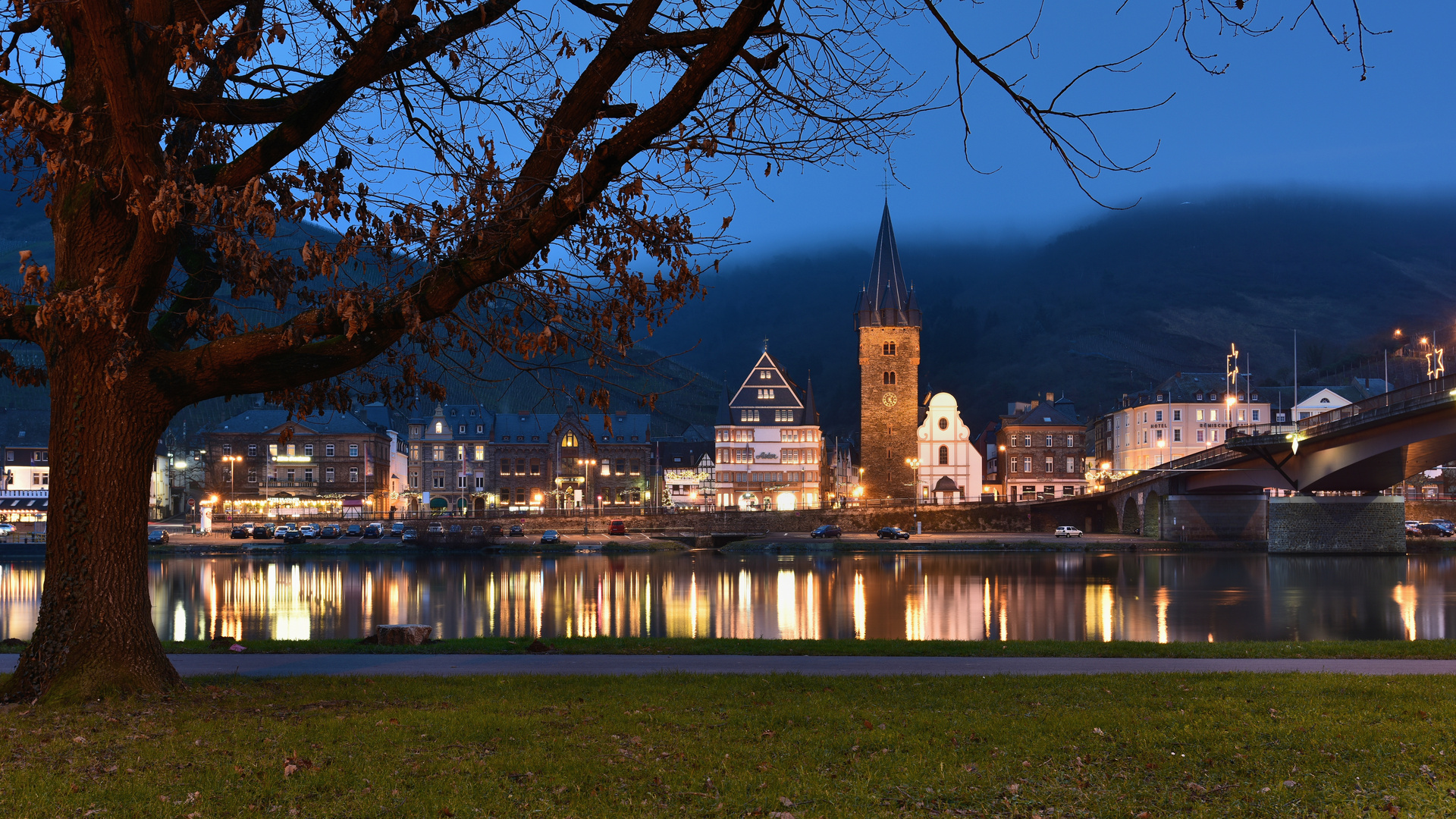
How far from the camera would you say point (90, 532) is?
384 inches

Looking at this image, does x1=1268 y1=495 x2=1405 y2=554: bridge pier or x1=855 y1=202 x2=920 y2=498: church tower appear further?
x1=855 y1=202 x2=920 y2=498: church tower

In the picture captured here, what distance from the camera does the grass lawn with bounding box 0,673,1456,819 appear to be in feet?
21.8

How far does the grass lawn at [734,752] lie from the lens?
663cm

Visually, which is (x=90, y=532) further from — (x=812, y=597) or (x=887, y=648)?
(x=812, y=597)

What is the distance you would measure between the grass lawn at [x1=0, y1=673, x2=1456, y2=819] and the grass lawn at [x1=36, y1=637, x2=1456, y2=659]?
14.8 ft

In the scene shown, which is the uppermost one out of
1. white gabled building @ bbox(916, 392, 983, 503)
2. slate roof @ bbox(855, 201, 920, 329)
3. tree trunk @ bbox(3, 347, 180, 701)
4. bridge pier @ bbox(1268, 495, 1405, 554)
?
slate roof @ bbox(855, 201, 920, 329)

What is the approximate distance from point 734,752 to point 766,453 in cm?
8637

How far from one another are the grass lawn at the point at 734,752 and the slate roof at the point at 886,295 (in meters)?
87.8

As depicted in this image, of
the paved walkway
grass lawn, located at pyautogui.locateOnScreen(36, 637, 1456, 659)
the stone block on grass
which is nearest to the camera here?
the paved walkway

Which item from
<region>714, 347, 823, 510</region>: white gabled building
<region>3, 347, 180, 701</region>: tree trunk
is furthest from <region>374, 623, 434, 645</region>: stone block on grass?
<region>714, 347, 823, 510</region>: white gabled building

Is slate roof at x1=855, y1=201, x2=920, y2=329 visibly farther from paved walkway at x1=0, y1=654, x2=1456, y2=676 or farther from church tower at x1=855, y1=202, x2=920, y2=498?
paved walkway at x1=0, y1=654, x2=1456, y2=676

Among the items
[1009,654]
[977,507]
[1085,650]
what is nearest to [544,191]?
[1009,654]

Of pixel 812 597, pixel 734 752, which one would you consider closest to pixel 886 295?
pixel 812 597

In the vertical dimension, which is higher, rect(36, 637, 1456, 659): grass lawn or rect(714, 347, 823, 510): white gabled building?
Answer: rect(714, 347, 823, 510): white gabled building
